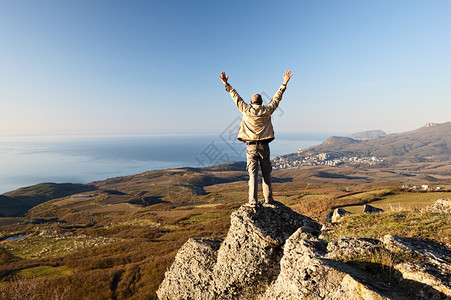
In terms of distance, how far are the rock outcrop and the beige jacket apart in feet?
10.2

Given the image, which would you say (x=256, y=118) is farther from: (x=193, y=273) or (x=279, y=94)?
(x=193, y=273)

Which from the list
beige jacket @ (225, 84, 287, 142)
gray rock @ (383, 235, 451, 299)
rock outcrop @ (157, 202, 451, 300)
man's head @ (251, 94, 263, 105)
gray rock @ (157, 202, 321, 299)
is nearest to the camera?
gray rock @ (383, 235, 451, 299)

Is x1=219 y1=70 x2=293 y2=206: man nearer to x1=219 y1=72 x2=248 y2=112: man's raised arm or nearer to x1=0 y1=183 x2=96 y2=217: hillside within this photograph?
x1=219 y1=72 x2=248 y2=112: man's raised arm

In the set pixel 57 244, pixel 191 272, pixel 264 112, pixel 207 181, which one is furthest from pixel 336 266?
pixel 207 181

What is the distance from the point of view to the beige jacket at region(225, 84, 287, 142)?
843 centimetres

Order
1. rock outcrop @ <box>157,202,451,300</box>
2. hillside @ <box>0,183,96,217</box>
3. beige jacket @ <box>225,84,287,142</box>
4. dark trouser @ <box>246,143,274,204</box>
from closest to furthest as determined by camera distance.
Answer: rock outcrop @ <box>157,202,451,300</box> < beige jacket @ <box>225,84,287,142</box> < dark trouser @ <box>246,143,274,204</box> < hillside @ <box>0,183,96,217</box>

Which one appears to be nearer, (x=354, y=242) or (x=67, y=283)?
(x=354, y=242)

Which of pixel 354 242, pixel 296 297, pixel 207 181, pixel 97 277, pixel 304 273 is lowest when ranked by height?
pixel 207 181

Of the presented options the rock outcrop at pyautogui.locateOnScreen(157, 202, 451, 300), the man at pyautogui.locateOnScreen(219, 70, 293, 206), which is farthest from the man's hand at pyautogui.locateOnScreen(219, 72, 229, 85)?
the rock outcrop at pyautogui.locateOnScreen(157, 202, 451, 300)

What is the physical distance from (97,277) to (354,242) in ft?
95.7

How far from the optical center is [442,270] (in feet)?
14.0

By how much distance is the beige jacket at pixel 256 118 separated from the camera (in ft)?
27.7

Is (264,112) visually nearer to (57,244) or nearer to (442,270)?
(442,270)

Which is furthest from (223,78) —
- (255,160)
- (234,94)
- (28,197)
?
(28,197)
